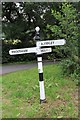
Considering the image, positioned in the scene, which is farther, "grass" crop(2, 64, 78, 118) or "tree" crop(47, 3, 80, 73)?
"tree" crop(47, 3, 80, 73)

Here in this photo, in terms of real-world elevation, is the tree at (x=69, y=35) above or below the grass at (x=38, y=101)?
above

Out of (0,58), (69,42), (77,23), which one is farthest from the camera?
(0,58)

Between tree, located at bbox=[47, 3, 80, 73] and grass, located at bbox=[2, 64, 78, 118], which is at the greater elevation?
tree, located at bbox=[47, 3, 80, 73]

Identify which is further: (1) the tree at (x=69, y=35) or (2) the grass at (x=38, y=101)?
(1) the tree at (x=69, y=35)

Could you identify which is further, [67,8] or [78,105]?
[67,8]

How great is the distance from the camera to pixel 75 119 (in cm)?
413

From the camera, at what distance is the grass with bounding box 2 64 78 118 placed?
14.2ft

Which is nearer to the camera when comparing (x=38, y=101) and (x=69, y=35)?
(x=38, y=101)

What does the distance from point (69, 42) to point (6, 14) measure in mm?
10532

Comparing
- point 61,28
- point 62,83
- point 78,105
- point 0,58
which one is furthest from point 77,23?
point 0,58

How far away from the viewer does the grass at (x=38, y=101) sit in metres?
4.32

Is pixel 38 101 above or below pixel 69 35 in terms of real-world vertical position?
below

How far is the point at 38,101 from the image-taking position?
197 inches

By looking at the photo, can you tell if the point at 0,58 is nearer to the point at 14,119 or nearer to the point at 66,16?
the point at 66,16
